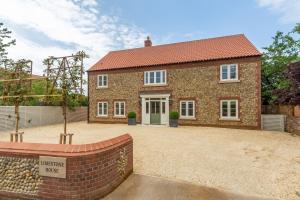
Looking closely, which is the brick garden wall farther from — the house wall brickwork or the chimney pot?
the chimney pot

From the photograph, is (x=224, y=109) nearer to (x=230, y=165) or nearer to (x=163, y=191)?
(x=230, y=165)

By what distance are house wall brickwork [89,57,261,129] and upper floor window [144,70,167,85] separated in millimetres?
432

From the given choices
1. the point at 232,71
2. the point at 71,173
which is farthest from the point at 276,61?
the point at 71,173

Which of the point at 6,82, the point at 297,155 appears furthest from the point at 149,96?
the point at 297,155

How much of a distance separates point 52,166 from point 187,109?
54.4 feet

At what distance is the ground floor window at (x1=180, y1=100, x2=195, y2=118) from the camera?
2020 cm

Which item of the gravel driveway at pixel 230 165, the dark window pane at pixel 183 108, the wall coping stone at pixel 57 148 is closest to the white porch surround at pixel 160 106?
the dark window pane at pixel 183 108

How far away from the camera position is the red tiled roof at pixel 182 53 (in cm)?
1959

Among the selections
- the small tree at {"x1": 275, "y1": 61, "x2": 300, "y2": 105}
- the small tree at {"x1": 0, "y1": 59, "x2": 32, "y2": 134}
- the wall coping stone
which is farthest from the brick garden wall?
the small tree at {"x1": 275, "y1": 61, "x2": 300, "y2": 105}

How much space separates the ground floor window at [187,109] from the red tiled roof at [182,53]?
4.04 m

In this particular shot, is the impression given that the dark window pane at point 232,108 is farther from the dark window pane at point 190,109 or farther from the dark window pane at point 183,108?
the dark window pane at point 183,108

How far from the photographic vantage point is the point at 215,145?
11.5m

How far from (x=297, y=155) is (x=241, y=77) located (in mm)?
10114

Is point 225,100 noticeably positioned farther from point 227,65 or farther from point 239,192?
point 239,192
